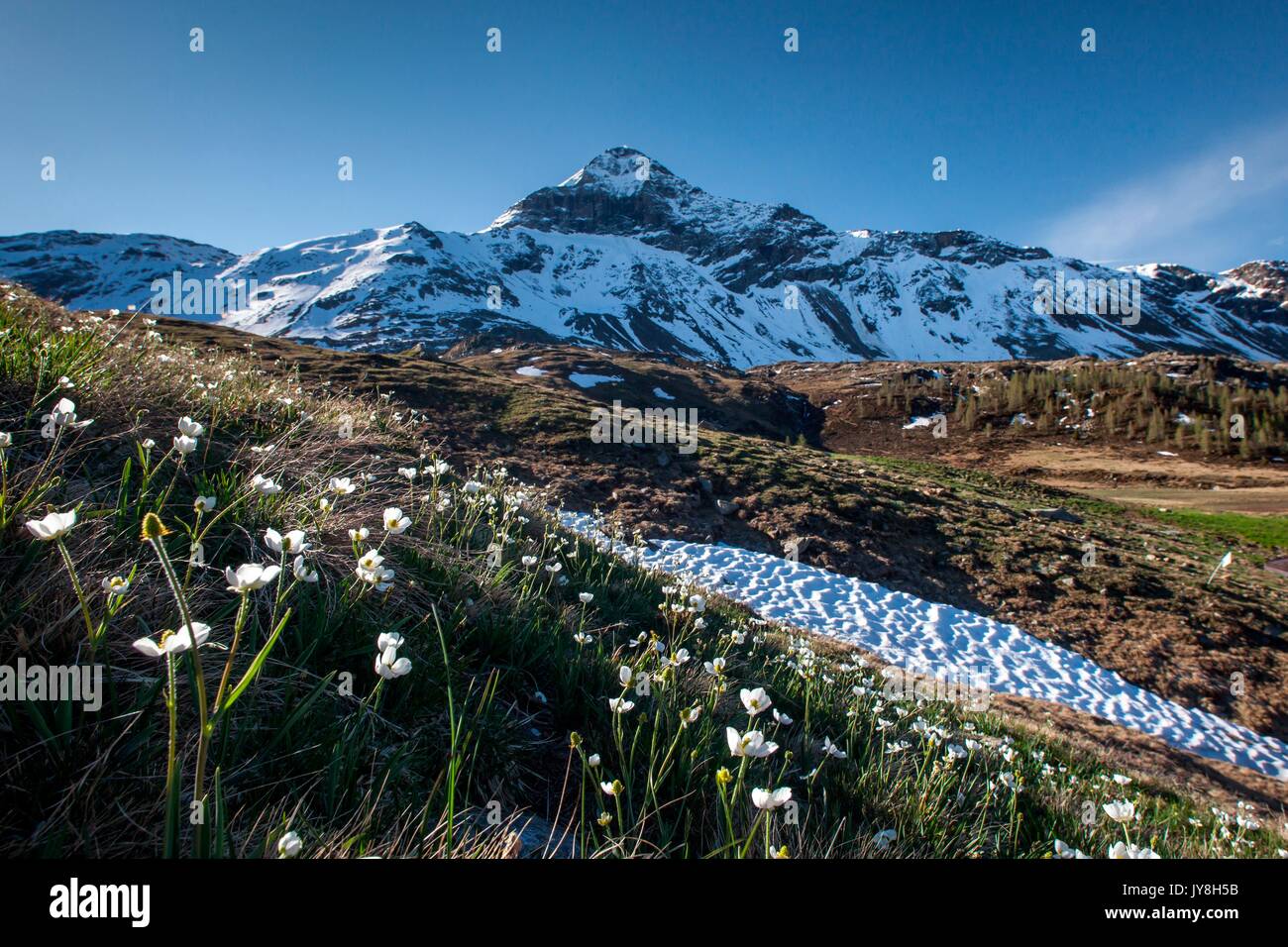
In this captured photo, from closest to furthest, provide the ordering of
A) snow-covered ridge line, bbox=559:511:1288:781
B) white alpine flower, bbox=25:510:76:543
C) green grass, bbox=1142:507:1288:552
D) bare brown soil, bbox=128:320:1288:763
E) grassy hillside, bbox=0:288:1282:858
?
1. white alpine flower, bbox=25:510:76:543
2. grassy hillside, bbox=0:288:1282:858
3. snow-covered ridge line, bbox=559:511:1288:781
4. bare brown soil, bbox=128:320:1288:763
5. green grass, bbox=1142:507:1288:552

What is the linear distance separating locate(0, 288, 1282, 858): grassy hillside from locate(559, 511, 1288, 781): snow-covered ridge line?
355 centimetres

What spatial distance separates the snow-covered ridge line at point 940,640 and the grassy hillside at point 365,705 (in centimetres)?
355

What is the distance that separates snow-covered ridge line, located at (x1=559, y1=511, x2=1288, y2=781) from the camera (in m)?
7.66

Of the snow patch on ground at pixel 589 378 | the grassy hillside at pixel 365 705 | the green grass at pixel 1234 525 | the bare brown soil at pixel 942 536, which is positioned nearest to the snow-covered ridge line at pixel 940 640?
the bare brown soil at pixel 942 536

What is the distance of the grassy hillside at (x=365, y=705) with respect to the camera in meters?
1.50

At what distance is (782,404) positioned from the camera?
54.0 metres

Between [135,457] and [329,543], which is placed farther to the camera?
[135,457]

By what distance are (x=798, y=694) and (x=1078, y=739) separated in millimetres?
4367

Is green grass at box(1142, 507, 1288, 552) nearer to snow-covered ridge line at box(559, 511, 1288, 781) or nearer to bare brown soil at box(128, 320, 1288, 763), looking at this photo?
bare brown soil at box(128, 320, 1288, 763)

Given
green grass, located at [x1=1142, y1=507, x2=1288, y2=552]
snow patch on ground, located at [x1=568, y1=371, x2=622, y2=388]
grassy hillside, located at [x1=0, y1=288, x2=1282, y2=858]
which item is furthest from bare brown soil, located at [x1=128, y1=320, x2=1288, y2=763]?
snow patch on ground, located at [x1=568, y1=371, x2=622, y2=388]

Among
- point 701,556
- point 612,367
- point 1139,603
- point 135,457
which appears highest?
point 612,367
